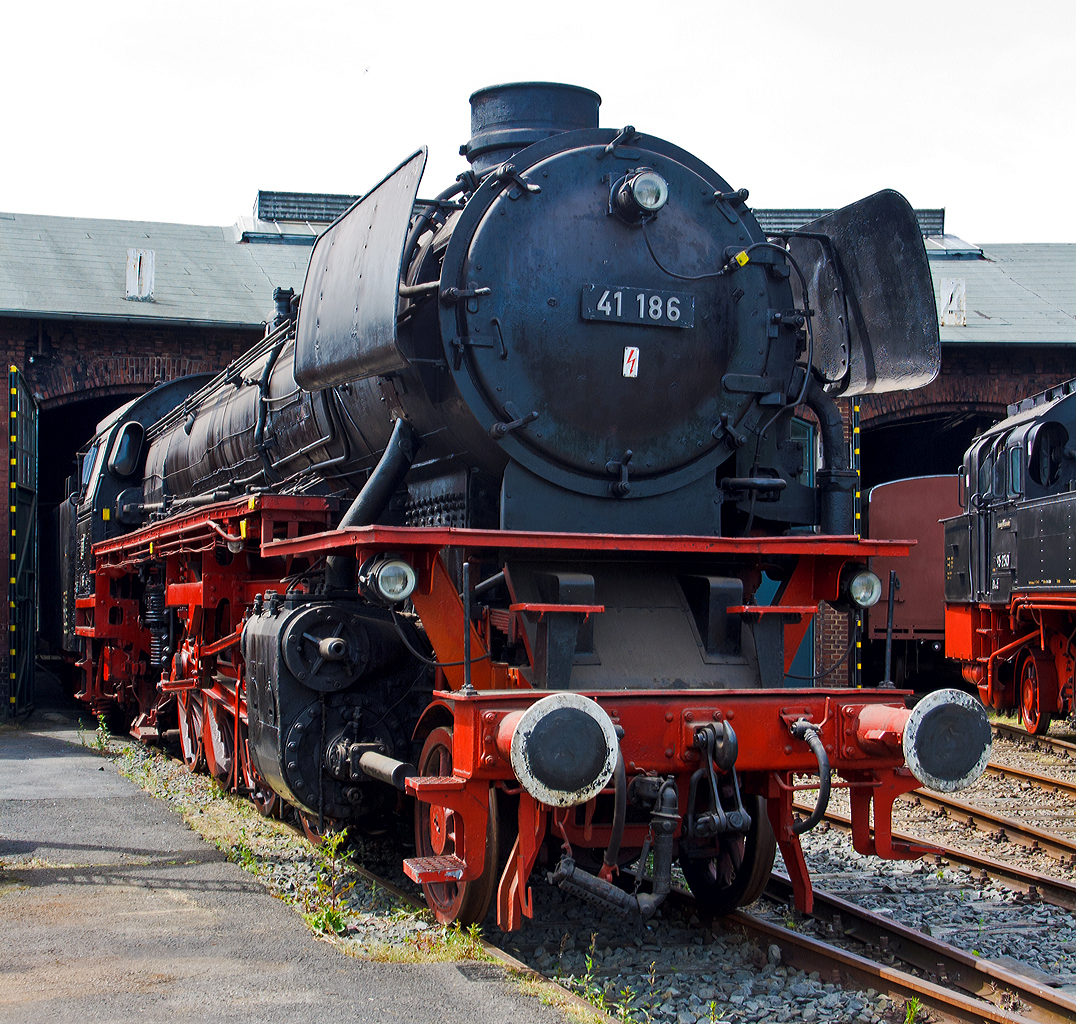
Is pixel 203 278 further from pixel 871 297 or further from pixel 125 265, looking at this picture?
pixel 871 297

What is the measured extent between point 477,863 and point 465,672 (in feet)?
2.25

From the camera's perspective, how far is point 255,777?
6.33 meters

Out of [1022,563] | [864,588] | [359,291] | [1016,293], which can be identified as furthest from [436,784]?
[1016,293]

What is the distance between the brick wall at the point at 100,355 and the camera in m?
14.3

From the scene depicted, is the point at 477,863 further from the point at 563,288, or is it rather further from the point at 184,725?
the point at 184,725

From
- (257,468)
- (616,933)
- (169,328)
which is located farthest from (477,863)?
(169,328)

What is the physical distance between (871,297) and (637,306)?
132cm

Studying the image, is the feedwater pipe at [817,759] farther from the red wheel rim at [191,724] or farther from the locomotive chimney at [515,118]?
the red wheel rim at [191,724]

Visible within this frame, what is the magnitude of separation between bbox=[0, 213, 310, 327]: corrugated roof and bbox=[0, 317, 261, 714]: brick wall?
303mm

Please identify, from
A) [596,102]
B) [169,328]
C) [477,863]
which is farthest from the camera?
[169,328]

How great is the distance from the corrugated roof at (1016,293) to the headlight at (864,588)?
36.5 ft

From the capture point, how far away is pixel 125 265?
52.2ft

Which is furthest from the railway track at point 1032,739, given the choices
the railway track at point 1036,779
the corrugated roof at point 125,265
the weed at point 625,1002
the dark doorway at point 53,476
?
the dark doorway at point 53,476

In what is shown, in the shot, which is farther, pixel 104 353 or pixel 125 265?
pixel 125 265
